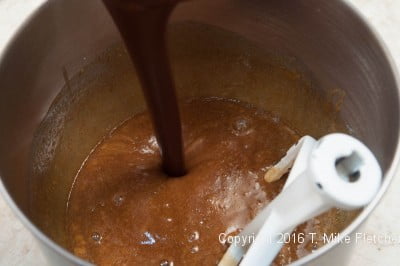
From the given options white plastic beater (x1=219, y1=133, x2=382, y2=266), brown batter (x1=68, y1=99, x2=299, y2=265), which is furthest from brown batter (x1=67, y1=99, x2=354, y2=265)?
white plastic beater (x1=219, y1=133, x2=382, y2=266)

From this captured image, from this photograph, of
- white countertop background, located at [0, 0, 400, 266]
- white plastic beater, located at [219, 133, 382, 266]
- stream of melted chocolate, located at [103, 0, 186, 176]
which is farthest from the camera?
white countertop background, located at [0, 0, 400, 266]

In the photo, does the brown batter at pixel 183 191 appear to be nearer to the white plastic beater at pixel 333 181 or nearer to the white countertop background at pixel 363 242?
the white countertop background at pixel 363 242

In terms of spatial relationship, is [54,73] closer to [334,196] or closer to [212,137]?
[212,137]

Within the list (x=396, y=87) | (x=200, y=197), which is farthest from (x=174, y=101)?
(x=396, y=87)

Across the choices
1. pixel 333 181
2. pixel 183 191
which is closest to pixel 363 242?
pixel 183 191

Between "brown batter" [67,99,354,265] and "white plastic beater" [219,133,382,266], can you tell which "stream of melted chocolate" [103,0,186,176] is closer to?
"brown batter" [67,99,354,265]

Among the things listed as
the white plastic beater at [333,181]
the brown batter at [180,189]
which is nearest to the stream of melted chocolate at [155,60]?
the brown batter at [180,189]
